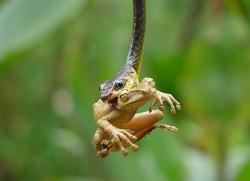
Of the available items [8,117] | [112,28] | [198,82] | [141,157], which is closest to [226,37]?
[198,82]

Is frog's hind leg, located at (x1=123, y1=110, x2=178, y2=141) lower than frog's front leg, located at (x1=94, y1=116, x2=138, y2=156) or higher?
lower

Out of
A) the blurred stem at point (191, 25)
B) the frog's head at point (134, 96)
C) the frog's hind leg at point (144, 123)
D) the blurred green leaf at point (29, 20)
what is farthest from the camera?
the blurred stem at point (191, 25)

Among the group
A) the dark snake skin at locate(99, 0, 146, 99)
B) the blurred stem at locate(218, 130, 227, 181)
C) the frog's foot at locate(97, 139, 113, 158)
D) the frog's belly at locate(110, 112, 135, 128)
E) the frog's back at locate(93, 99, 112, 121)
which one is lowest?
the blurred stem at locate(218, 130, 227, 181)

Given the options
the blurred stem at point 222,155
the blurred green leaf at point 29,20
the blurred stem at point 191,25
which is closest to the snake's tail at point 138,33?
the blurred green leaf at point 29,20

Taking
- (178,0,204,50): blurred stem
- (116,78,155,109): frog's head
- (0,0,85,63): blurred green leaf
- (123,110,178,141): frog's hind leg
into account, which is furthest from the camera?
Result: (178,0,204,50): blurred stem

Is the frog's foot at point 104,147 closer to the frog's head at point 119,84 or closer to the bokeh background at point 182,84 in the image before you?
the frog's head at point 119,84

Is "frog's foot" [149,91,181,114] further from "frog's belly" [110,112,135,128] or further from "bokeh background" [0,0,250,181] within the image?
"bokeh background" [0,0,250,181]

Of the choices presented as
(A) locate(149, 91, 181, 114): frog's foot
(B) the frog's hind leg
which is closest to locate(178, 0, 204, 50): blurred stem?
(B) the frog's hind leg

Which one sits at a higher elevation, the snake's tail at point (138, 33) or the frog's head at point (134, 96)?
the snake's tail at point (138, 33)
